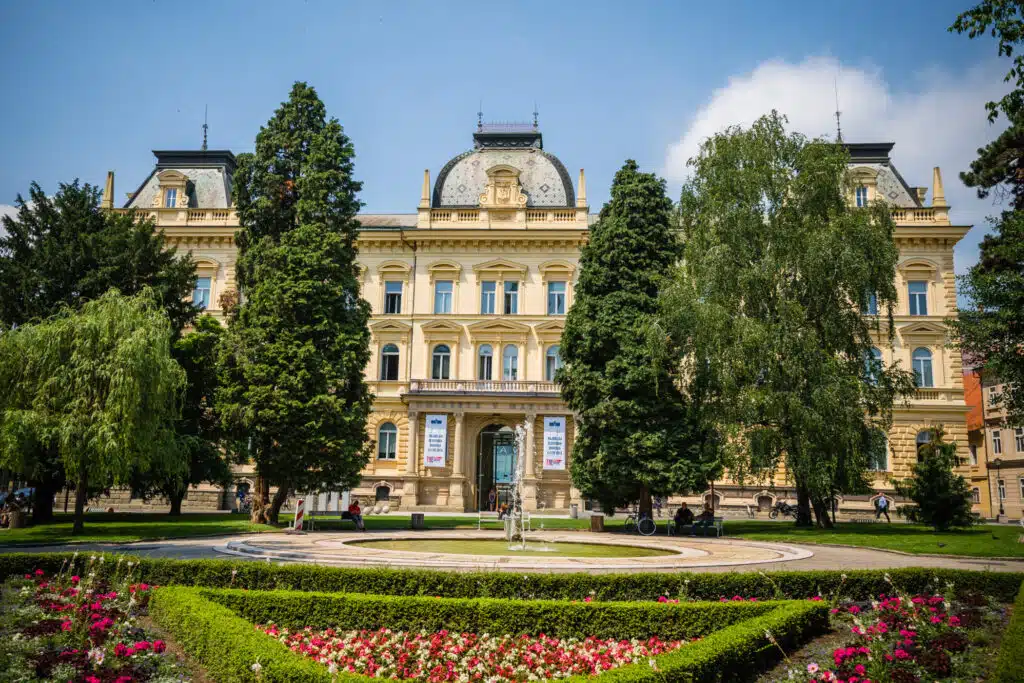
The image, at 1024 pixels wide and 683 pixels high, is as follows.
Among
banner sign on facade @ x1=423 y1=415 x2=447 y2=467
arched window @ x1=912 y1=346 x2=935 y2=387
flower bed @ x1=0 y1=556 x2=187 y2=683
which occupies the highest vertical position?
arched window @ x1=912 y1=346 x2=935 y2=387

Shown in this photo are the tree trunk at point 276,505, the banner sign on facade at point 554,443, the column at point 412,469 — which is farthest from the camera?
the column at point 412,469

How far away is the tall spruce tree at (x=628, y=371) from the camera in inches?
1158

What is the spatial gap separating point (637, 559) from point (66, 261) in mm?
26106

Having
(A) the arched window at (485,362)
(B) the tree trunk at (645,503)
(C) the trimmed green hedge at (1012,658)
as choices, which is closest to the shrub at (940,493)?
(B) the tree trunk at (645,503)

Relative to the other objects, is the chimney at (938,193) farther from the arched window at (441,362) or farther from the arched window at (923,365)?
the arched window at (441,362)

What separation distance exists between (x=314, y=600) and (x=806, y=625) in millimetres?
6415

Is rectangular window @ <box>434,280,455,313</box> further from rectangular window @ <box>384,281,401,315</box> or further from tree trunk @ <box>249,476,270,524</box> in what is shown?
tree trunk @ <box>249,476,270,524</box>

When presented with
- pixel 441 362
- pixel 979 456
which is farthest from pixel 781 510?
pixel 979 456

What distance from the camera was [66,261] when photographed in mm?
31000

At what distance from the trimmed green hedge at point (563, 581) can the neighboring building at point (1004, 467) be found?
4785 centimetres

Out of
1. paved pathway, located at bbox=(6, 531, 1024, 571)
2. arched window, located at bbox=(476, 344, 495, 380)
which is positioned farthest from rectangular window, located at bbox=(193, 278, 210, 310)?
paved pathway, located at bbox=(6, 531, 1024, 571)

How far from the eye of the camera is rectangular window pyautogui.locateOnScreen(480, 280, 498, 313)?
164 ft

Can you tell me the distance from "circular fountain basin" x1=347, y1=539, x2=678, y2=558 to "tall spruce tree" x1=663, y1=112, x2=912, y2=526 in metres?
8.57

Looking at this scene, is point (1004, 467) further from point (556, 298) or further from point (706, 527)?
point (706, 527)
